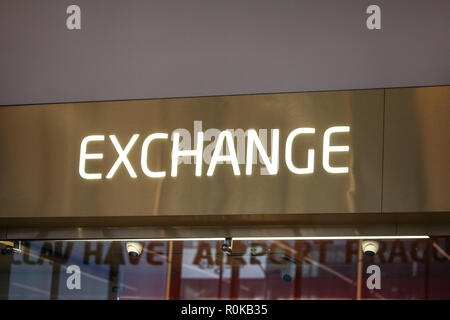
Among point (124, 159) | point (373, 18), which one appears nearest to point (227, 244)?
point (124, 159)

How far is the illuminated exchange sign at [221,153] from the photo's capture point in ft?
11.4

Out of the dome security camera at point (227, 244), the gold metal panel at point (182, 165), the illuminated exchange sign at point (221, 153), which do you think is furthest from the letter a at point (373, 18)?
the dome security camera at point (227, 244)

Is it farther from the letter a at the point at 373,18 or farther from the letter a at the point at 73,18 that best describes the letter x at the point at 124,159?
the letter a at the point at 373,18

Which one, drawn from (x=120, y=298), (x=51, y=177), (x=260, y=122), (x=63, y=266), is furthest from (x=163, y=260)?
(x=260, y=122)

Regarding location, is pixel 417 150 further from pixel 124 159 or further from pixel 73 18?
pixel 73 18

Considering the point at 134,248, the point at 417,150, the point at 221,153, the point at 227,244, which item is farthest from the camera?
the point at 134,248

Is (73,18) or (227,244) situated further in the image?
(73,18)

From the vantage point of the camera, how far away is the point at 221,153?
141 inches

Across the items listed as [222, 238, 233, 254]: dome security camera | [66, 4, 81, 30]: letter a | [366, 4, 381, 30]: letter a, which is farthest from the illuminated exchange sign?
[66, 4, 81, 30]: letter a

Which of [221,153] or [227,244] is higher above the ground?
[221,153]

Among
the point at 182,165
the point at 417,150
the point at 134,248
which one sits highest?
the point at 417,150

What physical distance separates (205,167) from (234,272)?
0.98 meters

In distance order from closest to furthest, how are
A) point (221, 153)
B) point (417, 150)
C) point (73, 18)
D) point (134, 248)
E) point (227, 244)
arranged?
point (417, 150), point (221, 153), point (227, 244), point (134, 248), point (73, 18)
